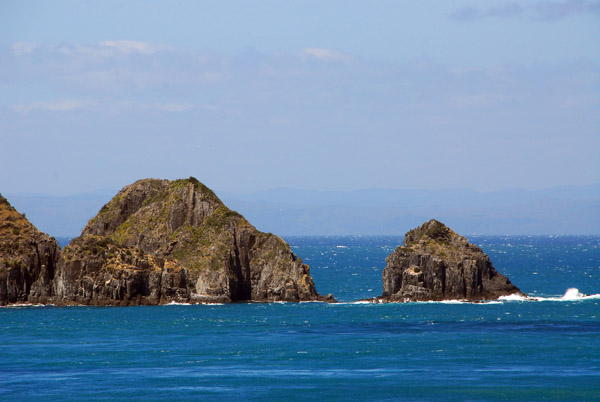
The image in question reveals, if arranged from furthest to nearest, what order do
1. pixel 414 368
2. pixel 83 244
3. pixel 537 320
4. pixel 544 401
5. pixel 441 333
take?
pixel 83 244, pixel 537 320, pixel 441 333, pixel 414 368, pixel 544 401

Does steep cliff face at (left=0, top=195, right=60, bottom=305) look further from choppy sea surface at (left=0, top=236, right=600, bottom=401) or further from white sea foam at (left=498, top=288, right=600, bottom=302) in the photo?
white sea foam at (left=498, top=288, right=600, bottom=302)

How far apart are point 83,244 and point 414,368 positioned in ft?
216

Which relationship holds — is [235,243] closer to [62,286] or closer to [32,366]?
[62,286]

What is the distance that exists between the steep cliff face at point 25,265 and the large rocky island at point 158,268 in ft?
0.45

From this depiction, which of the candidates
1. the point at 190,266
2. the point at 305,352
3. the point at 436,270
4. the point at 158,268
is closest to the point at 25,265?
the point at 158,268

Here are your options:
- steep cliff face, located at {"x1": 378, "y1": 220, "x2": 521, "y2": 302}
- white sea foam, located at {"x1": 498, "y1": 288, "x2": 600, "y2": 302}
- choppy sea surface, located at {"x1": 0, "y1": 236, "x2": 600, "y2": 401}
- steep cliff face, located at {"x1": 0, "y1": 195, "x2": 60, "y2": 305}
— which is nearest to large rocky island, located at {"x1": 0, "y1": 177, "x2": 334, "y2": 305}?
steep cliff face, located at {"x1": 0, "y1": 195, "x2": 60, "y2": 305}

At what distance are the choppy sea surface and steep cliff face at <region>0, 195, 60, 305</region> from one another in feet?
12.4

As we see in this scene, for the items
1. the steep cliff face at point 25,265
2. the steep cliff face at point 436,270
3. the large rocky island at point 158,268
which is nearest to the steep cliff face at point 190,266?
the large rocky island at point 158,268

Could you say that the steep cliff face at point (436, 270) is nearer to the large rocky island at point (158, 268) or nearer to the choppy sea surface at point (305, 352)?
the choppy sea surface at point (305, 352)

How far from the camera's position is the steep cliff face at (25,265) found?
5531 inches

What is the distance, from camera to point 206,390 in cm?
8081

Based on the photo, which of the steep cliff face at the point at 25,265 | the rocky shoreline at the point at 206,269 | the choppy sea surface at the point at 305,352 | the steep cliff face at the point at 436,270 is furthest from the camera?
the steep cliff face at the point at 436,270

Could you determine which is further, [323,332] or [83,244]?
[83,244]

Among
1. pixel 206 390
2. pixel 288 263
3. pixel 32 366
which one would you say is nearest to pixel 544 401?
pixel 206 390
